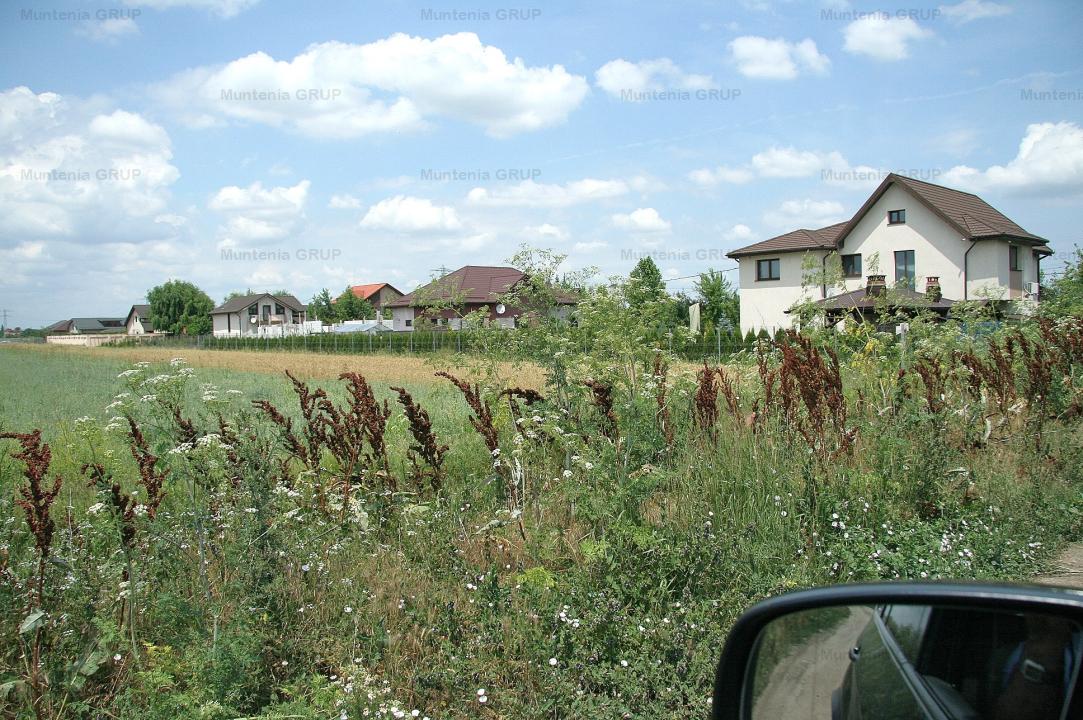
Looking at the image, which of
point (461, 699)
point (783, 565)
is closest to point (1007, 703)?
point (461, 699)

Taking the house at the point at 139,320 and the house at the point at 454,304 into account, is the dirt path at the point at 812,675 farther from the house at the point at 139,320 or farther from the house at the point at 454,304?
the house at the point at 139,320

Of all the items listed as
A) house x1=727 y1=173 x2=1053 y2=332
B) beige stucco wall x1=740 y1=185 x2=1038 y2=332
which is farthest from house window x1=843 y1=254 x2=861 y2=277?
beige stucco wall x1=740 y1=185 x2=1038 y2=332

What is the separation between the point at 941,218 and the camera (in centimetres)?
3869

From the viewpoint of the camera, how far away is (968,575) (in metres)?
4.49

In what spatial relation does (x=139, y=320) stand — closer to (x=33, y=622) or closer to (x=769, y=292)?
(x=769, y=292)

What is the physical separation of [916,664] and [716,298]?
6487cm

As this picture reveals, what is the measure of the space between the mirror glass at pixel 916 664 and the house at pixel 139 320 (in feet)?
478

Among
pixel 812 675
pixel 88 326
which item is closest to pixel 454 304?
pixel 812 675

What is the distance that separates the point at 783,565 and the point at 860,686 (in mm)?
3240

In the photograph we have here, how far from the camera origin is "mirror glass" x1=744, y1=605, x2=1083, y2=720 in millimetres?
1078

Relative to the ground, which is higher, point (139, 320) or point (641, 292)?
point (139, 320)

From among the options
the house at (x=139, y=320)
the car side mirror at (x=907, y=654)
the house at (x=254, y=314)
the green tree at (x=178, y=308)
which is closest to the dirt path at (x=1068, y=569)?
the car side mirror at (x=907, y=654)

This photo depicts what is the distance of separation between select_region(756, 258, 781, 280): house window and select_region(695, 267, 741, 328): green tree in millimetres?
8808

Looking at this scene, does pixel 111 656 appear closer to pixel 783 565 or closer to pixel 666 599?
pixel 666 599
